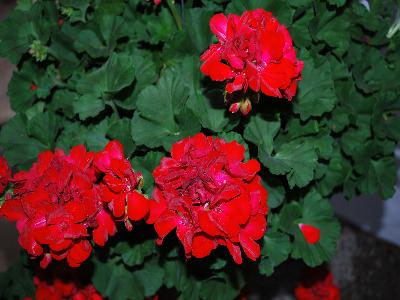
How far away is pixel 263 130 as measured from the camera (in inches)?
34.8

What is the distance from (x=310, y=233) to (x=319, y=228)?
4cm

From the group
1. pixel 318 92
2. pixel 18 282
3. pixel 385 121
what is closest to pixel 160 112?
pixel 318 92

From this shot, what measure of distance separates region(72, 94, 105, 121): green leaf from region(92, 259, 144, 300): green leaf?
0.30 metres

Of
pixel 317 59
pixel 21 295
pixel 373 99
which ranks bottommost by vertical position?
pixel 21 295

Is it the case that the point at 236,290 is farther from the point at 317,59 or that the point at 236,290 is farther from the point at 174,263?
the point at 317,59

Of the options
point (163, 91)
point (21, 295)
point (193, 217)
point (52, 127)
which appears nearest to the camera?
point (193, 217)

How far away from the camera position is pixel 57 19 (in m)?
1.07

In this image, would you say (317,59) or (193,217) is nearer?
(193,217)

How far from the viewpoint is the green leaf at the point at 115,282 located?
1026mm

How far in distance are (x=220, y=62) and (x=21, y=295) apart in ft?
2.59

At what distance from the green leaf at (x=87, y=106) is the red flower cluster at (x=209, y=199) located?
0.27 meters

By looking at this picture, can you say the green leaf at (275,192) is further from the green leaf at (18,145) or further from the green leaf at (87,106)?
the green leaf at (18,145)

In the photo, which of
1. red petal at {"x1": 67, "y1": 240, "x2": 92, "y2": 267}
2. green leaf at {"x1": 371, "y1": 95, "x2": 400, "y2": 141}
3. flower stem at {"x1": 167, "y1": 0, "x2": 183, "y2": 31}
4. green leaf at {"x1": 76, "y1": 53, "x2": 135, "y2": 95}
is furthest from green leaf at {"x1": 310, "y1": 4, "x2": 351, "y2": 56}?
red petal at {"x1": 67, "y1": 240, "x2": 92, "y2": 267}

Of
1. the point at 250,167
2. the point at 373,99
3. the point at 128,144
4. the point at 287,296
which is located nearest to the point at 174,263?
the point at 128,144
